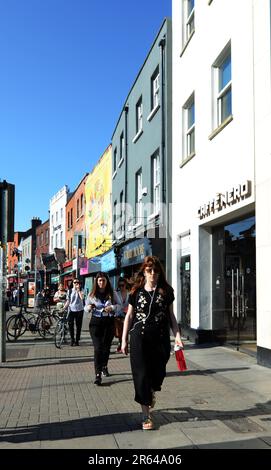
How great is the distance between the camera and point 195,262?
535 inches

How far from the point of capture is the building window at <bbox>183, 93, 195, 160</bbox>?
Result: 14.7m

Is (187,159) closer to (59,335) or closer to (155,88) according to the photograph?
(155,88)

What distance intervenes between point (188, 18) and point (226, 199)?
6.54m

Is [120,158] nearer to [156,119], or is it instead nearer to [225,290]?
[156,119]

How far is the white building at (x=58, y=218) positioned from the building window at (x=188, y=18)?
2786cm

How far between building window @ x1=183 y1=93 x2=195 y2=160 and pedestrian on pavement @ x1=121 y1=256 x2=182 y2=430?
354 inches

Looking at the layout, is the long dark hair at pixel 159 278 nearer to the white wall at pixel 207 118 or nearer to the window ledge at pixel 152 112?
the white wall at pixel 207 118

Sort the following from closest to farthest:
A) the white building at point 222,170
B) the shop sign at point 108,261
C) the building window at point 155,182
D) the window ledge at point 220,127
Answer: the white building at point 222,170 → the window ledge at point 220,127 → the building window at point 155,182 → the shop sign at point 108,261

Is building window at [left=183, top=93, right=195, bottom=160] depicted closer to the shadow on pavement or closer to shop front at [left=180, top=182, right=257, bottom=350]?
shop front at [left=180, top=182, right=257, bottom=350]

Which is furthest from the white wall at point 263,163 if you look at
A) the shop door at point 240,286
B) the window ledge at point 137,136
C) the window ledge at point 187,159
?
the window ledge at point 137,136

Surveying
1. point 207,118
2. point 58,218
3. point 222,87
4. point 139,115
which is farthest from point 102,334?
point 58,218

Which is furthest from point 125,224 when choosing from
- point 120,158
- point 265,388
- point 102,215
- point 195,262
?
point 265,388

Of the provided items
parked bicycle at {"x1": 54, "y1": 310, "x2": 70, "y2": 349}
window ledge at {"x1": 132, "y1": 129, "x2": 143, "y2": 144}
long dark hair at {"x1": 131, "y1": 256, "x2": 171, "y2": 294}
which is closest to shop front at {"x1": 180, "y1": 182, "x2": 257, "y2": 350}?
parked bicycle at {"x1": 54, "y1": 310, "x2": 70, "y2": 349}

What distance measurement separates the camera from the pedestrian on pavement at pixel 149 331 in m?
5.74
